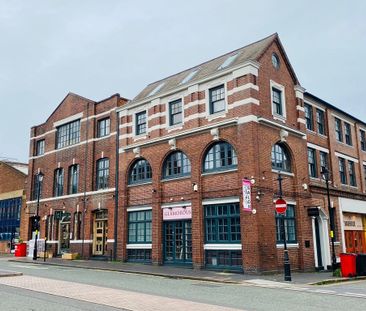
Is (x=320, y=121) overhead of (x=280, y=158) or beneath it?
overhead

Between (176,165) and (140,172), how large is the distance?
128 inches

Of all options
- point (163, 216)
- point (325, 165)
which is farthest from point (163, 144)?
point (325, 165)

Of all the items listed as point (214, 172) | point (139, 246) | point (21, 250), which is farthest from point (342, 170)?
point (21, 250)

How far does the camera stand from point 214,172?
2094 centimetres

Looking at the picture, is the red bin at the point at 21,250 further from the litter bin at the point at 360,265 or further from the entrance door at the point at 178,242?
the litter bin at the point at 360,265

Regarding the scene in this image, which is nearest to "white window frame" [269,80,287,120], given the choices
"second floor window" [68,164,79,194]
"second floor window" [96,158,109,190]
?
"second floor window" [96,158,109,190]

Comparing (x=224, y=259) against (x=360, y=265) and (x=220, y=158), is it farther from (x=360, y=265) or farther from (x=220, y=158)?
Answer: (x=360, y=265)

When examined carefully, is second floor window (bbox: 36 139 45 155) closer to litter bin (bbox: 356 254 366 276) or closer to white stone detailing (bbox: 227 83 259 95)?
white stone detailing (bbox: 227 83 259 95)

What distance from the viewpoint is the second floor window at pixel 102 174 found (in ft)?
91.7

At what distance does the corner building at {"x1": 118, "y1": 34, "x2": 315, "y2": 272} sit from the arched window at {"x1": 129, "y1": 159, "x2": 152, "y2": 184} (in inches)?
2.6

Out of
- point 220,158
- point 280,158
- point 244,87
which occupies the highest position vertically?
point 244,87

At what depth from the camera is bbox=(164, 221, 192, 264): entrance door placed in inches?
857

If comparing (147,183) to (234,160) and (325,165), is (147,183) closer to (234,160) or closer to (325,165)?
(234,160)

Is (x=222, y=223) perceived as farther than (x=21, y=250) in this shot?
No
